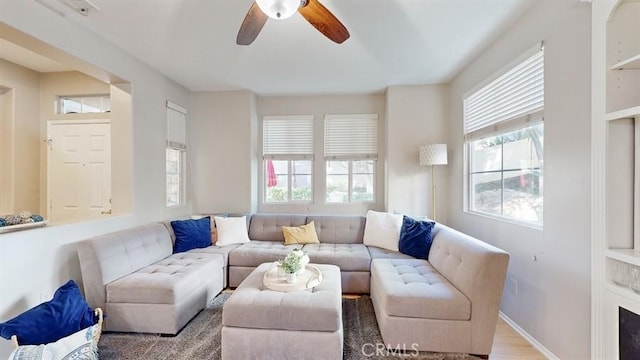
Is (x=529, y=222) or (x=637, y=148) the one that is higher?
(x=637, y=148)

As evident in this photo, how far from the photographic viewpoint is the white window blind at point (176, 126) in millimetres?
3799

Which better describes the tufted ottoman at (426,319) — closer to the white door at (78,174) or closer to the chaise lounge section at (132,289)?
the chaise lounge section at (132,289)

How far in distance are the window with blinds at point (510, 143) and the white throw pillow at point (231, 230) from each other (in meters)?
2.97

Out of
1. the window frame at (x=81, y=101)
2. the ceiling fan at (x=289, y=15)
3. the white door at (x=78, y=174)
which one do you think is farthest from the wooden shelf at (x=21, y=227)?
the ceiling fan at (x=289, y=15)

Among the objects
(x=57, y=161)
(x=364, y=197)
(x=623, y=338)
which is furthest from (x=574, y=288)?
(x=57, y=161)

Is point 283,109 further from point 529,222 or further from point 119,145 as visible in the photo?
point 529,222

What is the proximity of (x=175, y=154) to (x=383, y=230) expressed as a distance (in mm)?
3225

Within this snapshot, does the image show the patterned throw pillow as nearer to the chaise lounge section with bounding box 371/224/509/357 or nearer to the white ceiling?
the chaise lounge section with bounding box 371/224/509/357

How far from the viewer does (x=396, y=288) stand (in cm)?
213

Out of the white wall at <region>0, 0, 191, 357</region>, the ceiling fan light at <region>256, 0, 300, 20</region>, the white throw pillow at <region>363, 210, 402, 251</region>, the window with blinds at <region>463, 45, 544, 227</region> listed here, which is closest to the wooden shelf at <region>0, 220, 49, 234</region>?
the white wall at <region>0, 0, 191, 357</region>

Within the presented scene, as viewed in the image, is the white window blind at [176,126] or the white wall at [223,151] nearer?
the white window blind at [176,126]

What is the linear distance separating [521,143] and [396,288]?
5.71 feet

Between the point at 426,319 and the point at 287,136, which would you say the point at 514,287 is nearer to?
the point at 426,319

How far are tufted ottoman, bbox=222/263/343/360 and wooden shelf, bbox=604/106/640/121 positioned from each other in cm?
197
